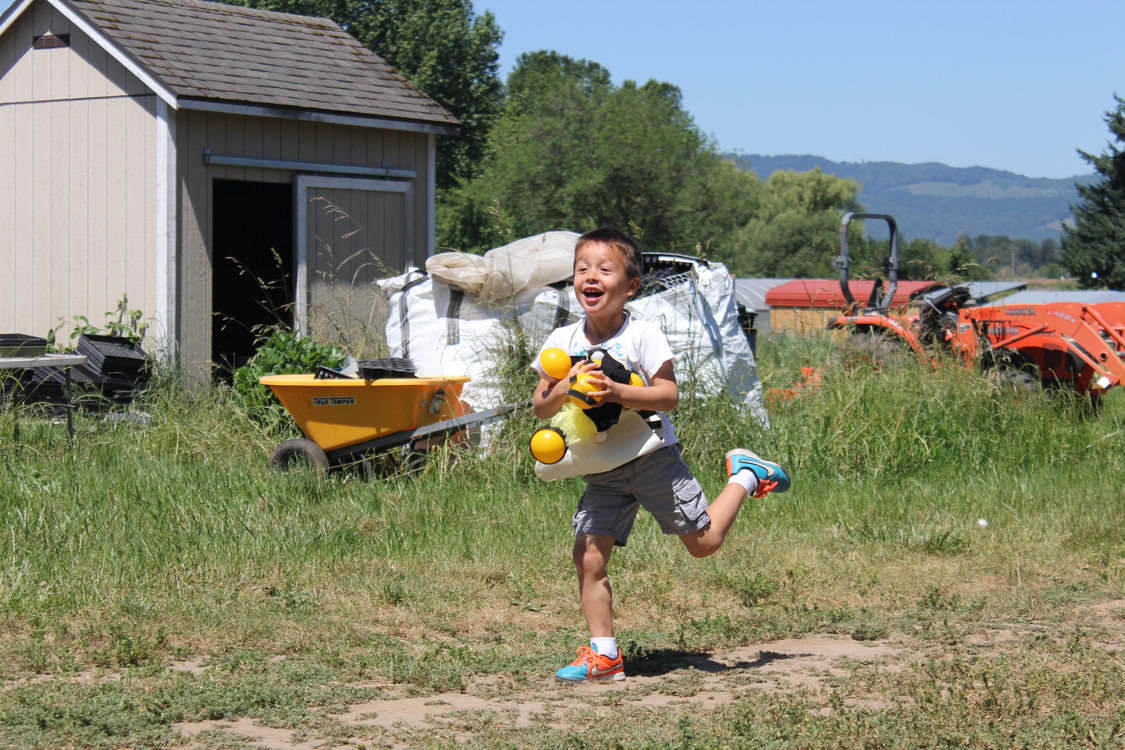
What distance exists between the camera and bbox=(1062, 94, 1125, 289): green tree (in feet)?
162

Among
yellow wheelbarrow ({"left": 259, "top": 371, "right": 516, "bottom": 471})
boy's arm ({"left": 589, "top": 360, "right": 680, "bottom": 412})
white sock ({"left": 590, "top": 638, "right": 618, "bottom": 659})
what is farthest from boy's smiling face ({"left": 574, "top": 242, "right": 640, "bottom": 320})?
yellow wheelbarrow ({"left": 259, "top": 371, "right": 516, "bottom": 471})

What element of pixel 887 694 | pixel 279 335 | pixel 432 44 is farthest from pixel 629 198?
pixel 887 694

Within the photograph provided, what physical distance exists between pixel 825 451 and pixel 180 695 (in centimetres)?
606

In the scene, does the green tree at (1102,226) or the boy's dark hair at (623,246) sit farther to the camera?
the green tree at (1102,226)

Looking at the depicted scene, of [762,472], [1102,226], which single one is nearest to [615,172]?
[1102,226]

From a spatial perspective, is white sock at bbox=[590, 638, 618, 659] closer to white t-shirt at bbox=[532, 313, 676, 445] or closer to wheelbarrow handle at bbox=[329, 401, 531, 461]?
white t-shirt at bbox=[532, 313, 676, 445]

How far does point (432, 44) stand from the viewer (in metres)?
51.4

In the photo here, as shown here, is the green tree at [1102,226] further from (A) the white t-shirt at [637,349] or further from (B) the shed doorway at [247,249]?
(A) the white t-shirt at [637,349]

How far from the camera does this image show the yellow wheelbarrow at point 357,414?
8.29 m

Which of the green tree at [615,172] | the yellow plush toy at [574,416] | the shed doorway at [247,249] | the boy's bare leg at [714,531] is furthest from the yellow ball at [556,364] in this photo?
the green tree at [615,172]

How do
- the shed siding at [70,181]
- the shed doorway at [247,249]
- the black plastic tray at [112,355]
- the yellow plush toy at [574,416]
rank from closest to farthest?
the yellow plush toy at [574,416] → the black plastic tray at [112,355] → the shed siding at [70,181] → the shed doorway at [247,249]

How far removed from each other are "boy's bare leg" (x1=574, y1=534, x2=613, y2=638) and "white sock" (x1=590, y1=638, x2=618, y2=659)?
0.02 m

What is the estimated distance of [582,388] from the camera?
4348mm

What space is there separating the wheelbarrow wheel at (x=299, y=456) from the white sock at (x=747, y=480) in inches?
153
